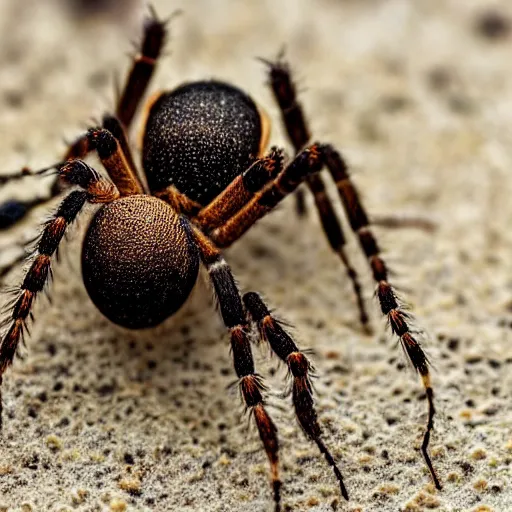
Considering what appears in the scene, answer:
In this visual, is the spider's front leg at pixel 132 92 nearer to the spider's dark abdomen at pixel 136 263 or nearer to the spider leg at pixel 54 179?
the spider leg at pixel 54 179

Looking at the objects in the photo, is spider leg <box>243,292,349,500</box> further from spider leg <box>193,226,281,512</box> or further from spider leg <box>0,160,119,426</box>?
spider leg <box>0,160,119,426</box>

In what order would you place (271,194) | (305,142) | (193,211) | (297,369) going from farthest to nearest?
(305,142) < (193,211) < (271,194) < (297,369)

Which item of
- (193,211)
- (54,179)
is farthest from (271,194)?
(54,179)

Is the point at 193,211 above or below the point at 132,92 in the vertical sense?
below

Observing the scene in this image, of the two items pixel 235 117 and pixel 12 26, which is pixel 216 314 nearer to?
pixel 235 117

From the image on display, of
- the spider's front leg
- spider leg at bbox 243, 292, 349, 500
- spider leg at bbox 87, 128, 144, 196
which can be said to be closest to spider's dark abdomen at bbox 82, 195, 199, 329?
spider leg at bbox 87, 128, 144, 196

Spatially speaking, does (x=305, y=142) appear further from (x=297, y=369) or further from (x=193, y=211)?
(x=297, y=369)

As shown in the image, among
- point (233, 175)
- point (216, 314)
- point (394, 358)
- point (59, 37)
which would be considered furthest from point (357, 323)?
point (59, 37)
